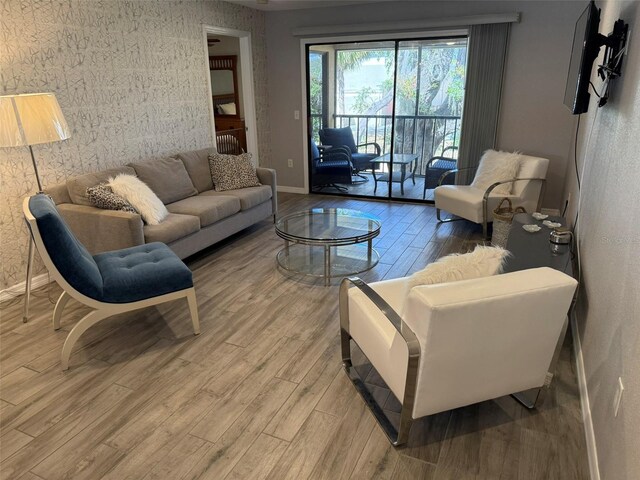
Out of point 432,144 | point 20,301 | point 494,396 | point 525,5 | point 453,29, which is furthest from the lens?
point 432,144

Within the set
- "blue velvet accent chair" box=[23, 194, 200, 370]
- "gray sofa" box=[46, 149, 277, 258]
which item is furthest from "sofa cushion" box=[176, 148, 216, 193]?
"blue velvet accent chair" box=[23, 194, 200, 370]

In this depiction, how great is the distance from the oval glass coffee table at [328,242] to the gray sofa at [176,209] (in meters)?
0.59

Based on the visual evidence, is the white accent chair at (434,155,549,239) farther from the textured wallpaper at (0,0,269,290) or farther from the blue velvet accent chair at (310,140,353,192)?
the textured wallpaper at (0,0,269,290)

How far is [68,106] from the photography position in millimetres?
3404

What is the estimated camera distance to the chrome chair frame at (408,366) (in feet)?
5.35

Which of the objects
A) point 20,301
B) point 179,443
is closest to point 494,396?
point 179,443

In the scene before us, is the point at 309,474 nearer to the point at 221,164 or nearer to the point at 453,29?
the point at 221,164

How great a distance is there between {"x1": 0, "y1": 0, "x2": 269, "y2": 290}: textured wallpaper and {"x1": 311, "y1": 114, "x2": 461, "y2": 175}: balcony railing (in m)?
1.97

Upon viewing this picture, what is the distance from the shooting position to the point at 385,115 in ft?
18.3

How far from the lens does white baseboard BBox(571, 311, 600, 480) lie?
170 centimetres

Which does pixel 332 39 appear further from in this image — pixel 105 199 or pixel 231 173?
pixel 105 199

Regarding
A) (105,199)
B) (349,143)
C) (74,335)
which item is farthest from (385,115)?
(74,335)

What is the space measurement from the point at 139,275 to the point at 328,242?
4.57ft

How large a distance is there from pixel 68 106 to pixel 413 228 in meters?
3.38
